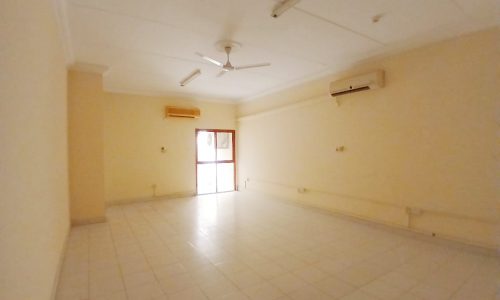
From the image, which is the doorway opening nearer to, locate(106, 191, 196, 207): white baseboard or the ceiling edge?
locate(106, 191, 196, 207): white baseboard

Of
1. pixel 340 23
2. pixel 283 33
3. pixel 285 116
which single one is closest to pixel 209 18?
pixel 283 33

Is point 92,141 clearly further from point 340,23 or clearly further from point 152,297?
point 340,23

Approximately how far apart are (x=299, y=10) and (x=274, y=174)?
4121 mm

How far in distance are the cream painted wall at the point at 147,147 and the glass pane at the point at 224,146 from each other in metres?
0.60

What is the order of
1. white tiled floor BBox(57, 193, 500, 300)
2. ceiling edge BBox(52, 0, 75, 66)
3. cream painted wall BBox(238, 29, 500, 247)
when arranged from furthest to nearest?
1. cream painted wall BBox(238, 29, 500, 247)
2. ceiling edge BBox(52, 0, 75, 66)
3. white tiled floor BBox(57, 193, 500, 300)

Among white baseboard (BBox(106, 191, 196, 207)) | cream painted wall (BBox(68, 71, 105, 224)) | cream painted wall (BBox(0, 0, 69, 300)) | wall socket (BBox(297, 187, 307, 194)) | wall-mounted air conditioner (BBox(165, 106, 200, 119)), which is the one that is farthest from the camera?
wall-mounted air conditioner (BBox(165, 106, 200, 119))

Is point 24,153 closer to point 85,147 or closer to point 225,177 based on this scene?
point 85,147

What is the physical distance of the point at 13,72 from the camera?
1.14m

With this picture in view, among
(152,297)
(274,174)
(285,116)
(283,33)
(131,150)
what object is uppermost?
(283,33)

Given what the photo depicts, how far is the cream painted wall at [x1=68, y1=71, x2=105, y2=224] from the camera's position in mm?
3932

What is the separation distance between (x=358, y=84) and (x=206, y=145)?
4.50 meters

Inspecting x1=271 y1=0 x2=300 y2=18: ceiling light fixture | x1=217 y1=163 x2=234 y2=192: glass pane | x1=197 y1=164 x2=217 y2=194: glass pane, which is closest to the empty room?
x1=271 y1=0 x2=300 y2=18: ceiling light fixture

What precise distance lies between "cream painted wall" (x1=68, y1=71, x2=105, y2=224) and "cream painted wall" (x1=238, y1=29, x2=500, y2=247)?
398cm

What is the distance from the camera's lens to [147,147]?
5.91 m
